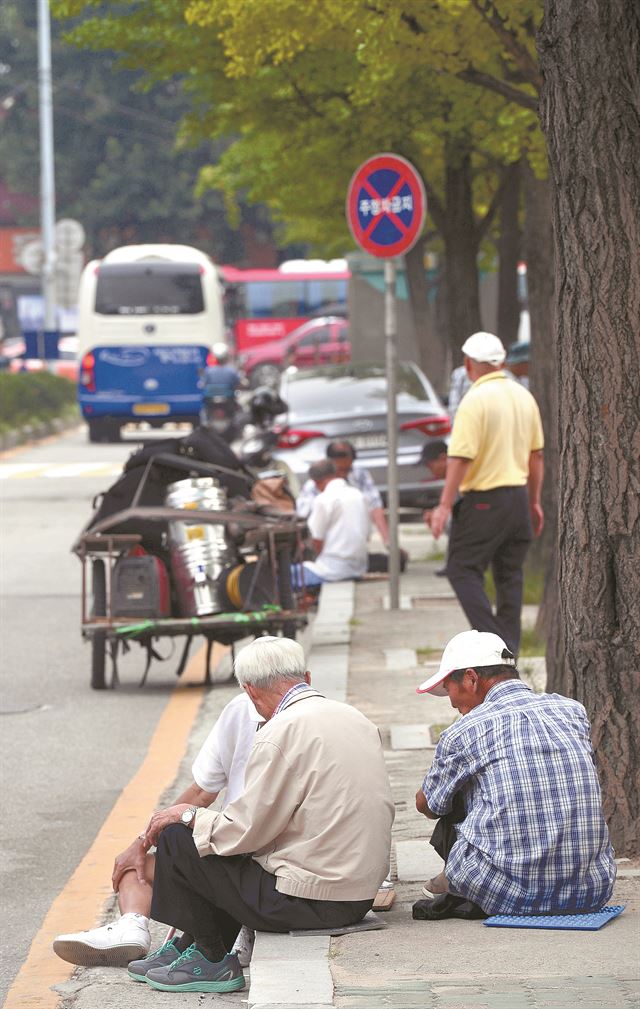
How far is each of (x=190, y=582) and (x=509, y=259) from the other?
11111 mm

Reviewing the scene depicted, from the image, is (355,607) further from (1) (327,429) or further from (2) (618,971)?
(2) (618,971)

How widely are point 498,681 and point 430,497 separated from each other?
1243cm

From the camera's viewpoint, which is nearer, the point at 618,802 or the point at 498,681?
the point at 498,681

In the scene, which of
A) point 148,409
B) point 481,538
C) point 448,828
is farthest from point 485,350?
point 148,409

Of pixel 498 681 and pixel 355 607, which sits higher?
pixel 498 681

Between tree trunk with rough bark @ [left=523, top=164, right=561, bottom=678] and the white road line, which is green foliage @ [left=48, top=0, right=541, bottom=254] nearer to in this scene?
tree trunk with rough bark @ [left=523, top=164, right=561, bottom=678]

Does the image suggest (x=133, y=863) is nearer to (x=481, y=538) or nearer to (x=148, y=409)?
(x=481, y=538)

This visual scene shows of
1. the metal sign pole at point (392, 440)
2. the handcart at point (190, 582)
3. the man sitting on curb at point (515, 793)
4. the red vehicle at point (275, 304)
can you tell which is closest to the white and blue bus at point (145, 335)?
the metal sign pole at point (392, 440)

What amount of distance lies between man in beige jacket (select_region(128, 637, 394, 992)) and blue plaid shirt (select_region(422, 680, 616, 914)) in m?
0.25

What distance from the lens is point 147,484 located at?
1145 centimetres

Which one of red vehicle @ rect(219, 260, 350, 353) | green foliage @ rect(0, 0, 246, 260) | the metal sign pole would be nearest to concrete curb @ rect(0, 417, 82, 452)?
red vehicle @ rect(219, 260, 350, 353)

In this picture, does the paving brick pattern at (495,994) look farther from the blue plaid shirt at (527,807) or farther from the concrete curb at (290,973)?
the blue plaid shirt at (527,807)

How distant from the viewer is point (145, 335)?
34750mm

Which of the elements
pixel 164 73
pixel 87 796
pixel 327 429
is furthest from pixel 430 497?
pixel 87 796
